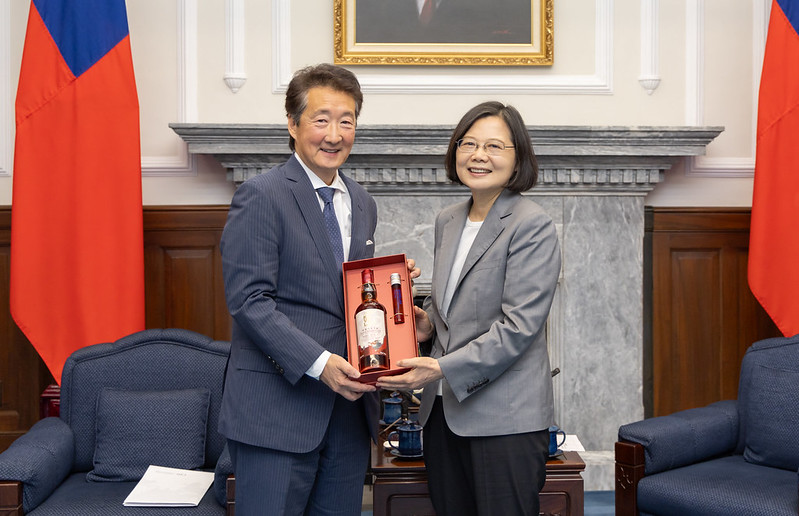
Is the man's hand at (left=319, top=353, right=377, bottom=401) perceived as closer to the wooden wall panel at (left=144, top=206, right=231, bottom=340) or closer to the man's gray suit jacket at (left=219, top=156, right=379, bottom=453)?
the man's gray suit jacket at (left=219, top=156, right=379, bottom=453)

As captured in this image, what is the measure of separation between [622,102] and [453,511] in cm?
253

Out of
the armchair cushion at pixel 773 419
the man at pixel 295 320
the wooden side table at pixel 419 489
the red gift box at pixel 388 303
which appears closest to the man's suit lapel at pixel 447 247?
the red gift box at pixel 388 303

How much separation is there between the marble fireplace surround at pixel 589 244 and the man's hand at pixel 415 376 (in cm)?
191

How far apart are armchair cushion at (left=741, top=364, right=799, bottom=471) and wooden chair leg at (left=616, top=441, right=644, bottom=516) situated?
0.49 meters

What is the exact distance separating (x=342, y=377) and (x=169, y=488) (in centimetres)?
126

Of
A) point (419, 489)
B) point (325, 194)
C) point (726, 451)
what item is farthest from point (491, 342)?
point (726, 451)

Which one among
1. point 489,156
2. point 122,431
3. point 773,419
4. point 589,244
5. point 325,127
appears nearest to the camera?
point 325,127

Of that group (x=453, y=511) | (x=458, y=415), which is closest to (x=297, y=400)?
(x=458, y=415)

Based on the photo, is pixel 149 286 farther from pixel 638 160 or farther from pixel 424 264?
pixel 638 160

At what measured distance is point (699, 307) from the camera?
13.1ft

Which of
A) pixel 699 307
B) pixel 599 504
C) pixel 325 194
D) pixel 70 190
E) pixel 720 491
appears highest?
pixel 70 190

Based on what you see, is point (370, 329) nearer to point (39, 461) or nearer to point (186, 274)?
point (39, 461)

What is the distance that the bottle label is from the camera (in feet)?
5.93

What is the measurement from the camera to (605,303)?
385cm
